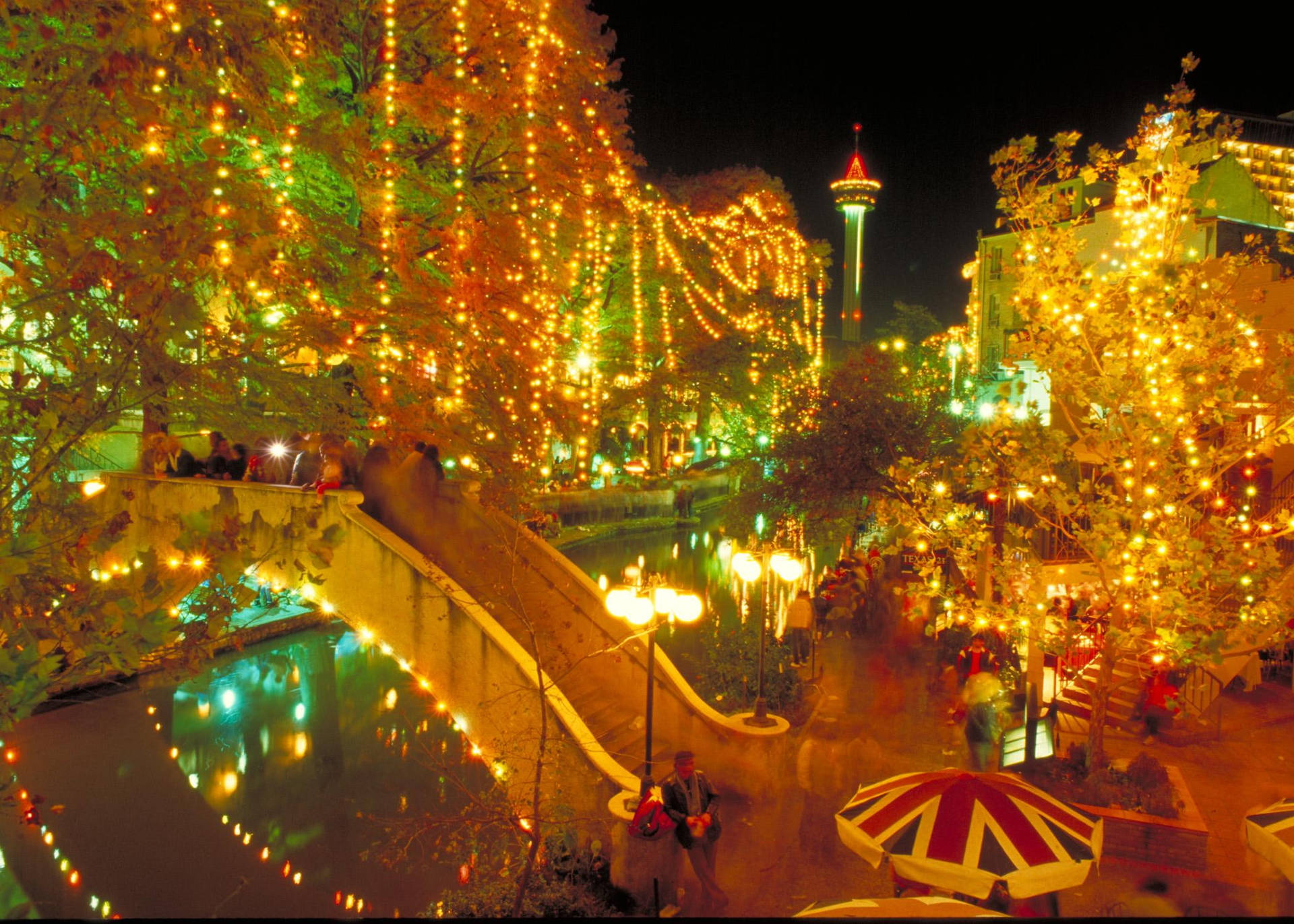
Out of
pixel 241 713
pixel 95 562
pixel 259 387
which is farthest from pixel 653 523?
pixel 95 562

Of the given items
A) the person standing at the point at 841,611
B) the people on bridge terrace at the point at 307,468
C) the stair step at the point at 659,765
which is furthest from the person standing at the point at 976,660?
the people on bridge terrace at the point at 307,468

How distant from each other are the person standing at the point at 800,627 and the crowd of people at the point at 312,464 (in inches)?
248

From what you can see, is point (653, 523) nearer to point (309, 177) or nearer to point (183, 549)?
point (309, 177)

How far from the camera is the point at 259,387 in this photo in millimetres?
9070

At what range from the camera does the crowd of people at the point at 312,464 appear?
42.0ft

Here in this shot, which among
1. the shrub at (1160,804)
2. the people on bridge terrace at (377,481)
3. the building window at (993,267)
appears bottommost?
the shrub at (1160,804)

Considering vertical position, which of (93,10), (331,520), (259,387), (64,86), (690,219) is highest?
(690,219)

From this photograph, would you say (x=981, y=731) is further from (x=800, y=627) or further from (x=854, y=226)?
(x=854, y=226)

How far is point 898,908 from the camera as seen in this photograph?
194 inches

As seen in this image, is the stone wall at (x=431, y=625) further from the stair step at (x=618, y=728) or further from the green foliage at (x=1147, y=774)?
the green foliage at (x=1147, y=774)

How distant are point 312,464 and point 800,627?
859 centimetres

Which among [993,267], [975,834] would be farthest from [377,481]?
[993,267]

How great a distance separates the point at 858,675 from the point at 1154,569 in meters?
7.31

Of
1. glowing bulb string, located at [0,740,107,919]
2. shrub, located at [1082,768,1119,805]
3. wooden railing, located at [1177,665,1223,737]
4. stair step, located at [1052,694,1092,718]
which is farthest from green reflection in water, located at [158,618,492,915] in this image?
wooden railing, located at [1177,665,1223,737]
